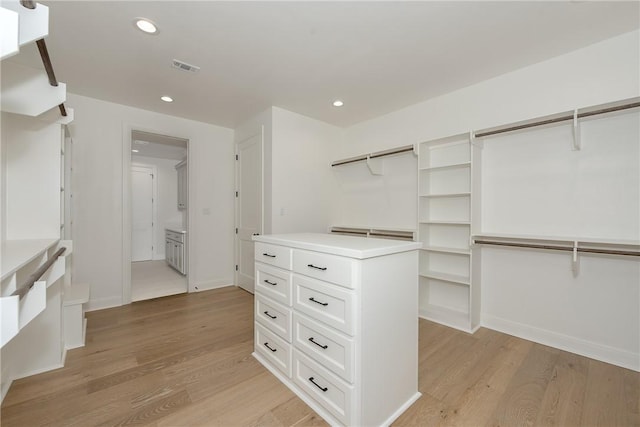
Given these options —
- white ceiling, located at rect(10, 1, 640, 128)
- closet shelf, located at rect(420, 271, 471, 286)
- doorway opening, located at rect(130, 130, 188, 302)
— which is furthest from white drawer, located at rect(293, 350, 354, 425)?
doorway opening, located at rect(130, 130, 188, 302)

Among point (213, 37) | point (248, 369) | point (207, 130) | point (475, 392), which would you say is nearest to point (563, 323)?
point (475, 392)

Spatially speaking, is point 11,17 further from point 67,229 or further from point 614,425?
point 614,425

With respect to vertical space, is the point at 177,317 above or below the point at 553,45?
below

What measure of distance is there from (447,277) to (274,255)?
1984mm

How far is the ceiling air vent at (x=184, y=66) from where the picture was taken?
2.46 meters

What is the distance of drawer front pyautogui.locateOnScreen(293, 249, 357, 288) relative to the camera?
4.70 ft

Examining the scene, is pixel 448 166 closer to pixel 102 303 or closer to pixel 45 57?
pixel 45 57

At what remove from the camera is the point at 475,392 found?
1810 millimetres

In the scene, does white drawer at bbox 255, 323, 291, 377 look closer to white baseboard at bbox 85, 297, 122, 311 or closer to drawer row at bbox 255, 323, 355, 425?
drawer row at bbox 255, 323, 355, 425

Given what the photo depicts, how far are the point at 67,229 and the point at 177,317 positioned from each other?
4.98ft

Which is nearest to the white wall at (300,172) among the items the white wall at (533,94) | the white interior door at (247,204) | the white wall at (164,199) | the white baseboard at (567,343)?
the white interior door at (247,204)

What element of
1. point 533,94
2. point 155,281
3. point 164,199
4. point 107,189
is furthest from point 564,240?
point 164,199

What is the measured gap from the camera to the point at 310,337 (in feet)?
5.52

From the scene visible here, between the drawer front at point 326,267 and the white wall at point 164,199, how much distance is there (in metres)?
6.11
